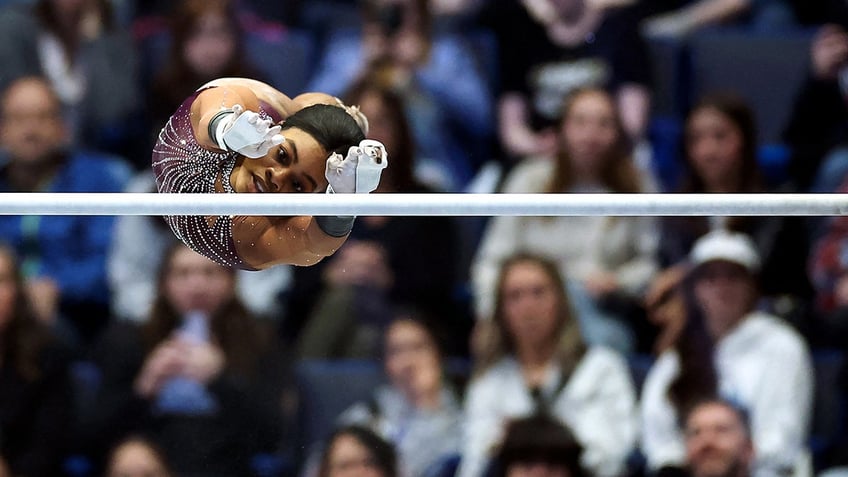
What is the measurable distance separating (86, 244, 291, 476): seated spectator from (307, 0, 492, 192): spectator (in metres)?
0.96

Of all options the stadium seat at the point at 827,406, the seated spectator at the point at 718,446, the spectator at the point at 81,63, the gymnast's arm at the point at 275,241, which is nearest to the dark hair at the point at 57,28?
the spectator at the point at 81,63

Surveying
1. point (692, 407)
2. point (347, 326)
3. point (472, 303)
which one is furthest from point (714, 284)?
point (347, 326)

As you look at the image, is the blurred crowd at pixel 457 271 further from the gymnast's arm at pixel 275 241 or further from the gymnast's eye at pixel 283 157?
the gymnast's eye at pixel 283 157

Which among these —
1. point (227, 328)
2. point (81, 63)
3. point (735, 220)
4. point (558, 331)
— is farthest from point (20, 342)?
point (735, 220)

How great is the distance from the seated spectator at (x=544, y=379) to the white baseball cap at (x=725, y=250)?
49 centimetres

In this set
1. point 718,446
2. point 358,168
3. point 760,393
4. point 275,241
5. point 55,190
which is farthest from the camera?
point 55,190

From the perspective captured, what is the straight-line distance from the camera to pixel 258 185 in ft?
11.1

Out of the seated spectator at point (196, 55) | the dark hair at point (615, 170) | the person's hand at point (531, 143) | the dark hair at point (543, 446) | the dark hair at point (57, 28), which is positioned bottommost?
Result: the dark hair at point (543, 446)

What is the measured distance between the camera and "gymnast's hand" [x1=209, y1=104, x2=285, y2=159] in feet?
10.1

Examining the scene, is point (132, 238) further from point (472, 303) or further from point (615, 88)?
point (615, 88)

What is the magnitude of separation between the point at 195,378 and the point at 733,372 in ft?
6.31

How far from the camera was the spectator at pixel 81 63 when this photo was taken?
5270 millimetres

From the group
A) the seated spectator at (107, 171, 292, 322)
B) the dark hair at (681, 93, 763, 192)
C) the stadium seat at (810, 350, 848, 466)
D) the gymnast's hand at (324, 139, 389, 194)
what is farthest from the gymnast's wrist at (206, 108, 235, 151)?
the stadium seat at (810, 350, 848, 466)

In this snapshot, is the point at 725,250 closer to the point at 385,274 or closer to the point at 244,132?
the point at 385,274
